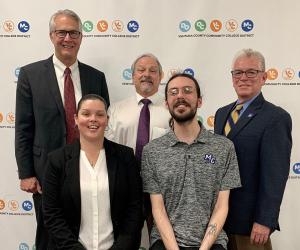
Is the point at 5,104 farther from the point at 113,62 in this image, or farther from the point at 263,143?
the point at 263,143

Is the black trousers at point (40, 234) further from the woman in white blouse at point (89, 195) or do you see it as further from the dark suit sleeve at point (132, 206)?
the dark suit sleeve at point (132, 206)

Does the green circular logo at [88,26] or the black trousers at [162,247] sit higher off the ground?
the green circular logo at [88,26]

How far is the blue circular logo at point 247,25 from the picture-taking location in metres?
2.94

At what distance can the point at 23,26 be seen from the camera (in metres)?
3.00

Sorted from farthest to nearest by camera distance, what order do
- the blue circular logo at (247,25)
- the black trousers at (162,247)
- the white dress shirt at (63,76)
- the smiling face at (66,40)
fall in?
the blue circular logo at (247,25) → the white dress shirt at (63,76) → the smiling face at (66,40) → the black trousers at (162,247)

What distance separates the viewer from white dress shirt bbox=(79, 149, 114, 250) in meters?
2.03

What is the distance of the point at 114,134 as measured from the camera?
2484mm

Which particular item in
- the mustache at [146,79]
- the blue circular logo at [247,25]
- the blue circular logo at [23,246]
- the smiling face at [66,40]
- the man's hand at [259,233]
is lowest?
the blue circular logo at [23,246]

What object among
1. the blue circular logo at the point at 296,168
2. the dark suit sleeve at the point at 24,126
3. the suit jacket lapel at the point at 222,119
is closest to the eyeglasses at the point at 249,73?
the suit jacket lapel at the point at 222,119

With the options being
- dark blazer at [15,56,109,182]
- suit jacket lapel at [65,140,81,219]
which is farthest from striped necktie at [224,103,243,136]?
dark blazer at [15,56,109,182]

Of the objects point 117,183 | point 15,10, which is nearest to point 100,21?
point 15,10

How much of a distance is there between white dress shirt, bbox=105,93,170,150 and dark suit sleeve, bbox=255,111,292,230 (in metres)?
0.67

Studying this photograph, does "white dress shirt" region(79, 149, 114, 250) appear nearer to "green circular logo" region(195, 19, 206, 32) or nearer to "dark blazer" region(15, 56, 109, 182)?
"dark blazer" region(15, 56, 109, 182)

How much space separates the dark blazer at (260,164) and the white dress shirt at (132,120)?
1.56 ft
